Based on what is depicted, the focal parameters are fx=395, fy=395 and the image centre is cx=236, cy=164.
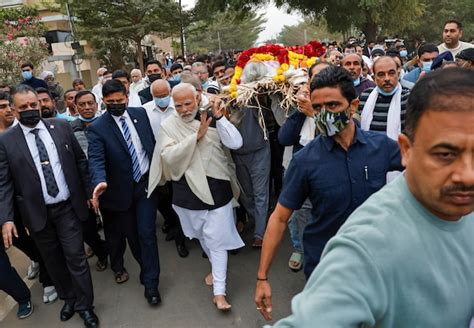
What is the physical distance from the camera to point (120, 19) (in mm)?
19484

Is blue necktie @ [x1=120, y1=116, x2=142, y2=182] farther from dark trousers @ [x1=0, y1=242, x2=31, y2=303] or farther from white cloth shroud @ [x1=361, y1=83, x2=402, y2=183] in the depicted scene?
white cloth shroud @ [x1=361, y1=83, x2=402, y2=183]

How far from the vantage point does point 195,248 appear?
456 centimetres

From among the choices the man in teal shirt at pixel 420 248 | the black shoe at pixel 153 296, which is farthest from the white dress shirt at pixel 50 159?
the man in teal shirt at pixel 420 248

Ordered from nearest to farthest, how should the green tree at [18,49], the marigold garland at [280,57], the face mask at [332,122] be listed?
the face mask at [332,122] < the marigold garland at [280,57] < the green tree at [18,49]

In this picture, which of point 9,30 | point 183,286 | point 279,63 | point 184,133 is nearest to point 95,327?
point 183,286

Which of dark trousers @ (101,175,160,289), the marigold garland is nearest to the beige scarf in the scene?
dark trousers @ (101,175,160,289)

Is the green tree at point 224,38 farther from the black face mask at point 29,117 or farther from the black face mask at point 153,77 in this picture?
the black face mask at point 29,117

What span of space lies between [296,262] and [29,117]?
268cm

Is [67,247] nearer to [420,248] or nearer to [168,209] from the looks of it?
[168,209]

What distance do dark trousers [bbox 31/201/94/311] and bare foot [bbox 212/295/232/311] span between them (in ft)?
3.49

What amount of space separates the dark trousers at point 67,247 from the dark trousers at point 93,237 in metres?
0.70

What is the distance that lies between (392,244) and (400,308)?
0.50 ft

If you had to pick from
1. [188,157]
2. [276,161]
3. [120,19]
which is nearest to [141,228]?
[188,157]

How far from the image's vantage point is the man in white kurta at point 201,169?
3.35 m
